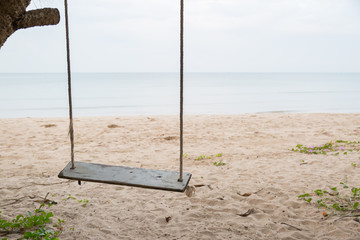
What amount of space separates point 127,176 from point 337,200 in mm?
2093

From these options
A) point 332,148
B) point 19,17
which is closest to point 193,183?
point 19,17

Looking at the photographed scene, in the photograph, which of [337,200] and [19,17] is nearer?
[19,17]

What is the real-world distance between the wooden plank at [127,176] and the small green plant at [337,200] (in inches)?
58.1

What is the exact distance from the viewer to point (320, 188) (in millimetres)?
3203

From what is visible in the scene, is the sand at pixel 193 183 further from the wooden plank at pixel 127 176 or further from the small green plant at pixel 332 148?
the wooden plank at pixel 127 176

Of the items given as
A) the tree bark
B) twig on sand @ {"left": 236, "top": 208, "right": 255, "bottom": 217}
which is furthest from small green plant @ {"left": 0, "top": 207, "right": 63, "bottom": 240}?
twig on sand @ {"left": 236, "top": 208, "right": 255, "bottom": 217}

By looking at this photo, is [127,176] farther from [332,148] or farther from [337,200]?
[332,148]

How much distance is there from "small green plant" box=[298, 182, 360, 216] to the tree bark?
2727 millimetres

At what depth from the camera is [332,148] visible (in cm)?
486

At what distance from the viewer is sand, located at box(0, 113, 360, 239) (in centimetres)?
239

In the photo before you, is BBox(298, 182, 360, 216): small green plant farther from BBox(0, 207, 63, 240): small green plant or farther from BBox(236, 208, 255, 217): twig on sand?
BBox(0, 207, 63, 240): small green plant

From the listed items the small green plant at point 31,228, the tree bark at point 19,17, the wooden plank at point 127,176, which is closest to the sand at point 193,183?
the small green plant at point 31,228

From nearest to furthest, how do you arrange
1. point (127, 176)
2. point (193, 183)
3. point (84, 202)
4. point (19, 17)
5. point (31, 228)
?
point (19, 17), point (127, 176), point (31, 228), point (84, 202), point (193, 183)

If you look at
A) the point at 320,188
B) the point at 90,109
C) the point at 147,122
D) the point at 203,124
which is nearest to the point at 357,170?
the point at 320,188
